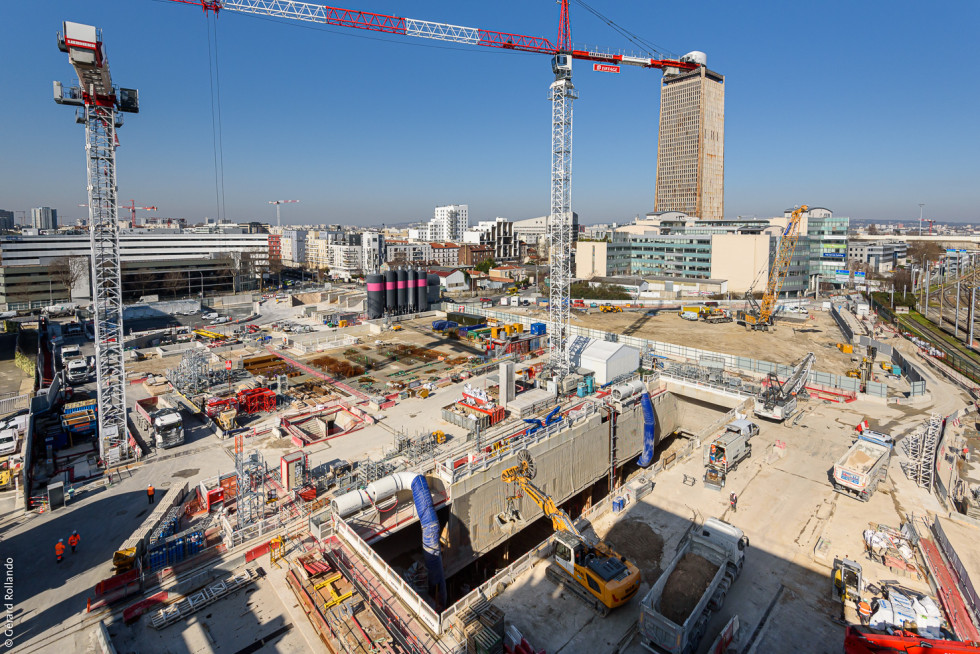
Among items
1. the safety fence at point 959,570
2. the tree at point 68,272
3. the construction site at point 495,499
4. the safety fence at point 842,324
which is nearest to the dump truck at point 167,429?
the construction site at point 495,499

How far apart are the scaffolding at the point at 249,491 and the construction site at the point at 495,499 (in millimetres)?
98

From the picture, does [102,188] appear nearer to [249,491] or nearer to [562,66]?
[249,491]

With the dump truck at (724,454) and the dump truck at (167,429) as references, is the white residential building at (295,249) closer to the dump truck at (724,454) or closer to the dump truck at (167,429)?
the dump truck at (167,429)

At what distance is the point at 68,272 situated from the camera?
63.8m

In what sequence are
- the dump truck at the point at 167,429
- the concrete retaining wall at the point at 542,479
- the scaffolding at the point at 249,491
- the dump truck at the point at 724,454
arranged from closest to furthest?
the scaffolding at the point at 249,491
the dump truck at the point at 724,454
the concrete retaining wall at the point at 542,479
the dump truck at the point at 167,429

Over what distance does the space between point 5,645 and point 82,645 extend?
182 cm

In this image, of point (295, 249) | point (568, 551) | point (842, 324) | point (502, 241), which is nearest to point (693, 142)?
point (502, 241)

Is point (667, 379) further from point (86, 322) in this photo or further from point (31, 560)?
point (86, 322)

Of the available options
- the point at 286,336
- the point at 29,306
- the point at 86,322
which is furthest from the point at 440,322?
the point at 29,306

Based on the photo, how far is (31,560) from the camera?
49.8 feet

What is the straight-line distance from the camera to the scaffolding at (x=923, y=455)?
18.7 m

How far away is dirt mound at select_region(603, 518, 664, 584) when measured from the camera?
14.3 meters

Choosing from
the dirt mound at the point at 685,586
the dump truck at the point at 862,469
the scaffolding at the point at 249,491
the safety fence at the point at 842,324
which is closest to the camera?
the dirt mound at the point at 685,586

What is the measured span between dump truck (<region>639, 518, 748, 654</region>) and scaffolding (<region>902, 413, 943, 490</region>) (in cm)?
912
